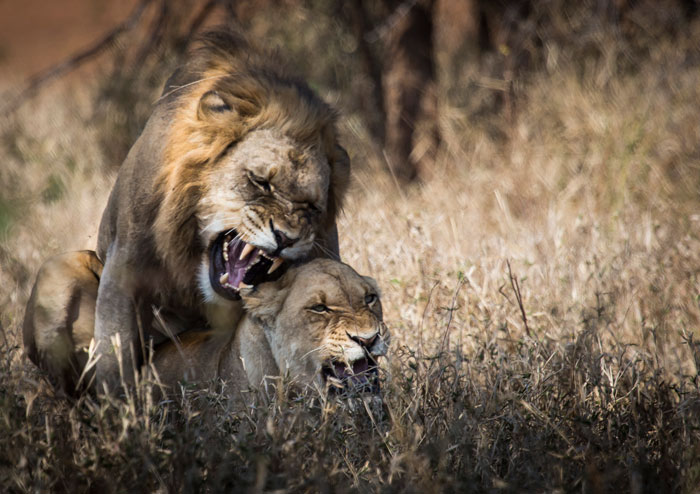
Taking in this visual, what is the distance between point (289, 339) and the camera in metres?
3.29

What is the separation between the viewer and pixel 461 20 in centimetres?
1116

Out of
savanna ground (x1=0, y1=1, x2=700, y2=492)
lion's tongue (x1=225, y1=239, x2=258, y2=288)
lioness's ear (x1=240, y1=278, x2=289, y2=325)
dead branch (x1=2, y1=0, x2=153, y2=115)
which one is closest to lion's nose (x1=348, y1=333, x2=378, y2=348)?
savanna ground (x1=0, y1=1, x2=700, y2=492)

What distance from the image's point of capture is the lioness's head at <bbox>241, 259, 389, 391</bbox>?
3221mm

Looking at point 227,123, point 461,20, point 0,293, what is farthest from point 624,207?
point 461,20

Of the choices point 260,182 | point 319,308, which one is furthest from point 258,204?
point 319,308

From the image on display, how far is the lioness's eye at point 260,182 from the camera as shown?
3424mm

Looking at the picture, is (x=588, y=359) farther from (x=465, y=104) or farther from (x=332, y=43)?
(x=332, y=43)

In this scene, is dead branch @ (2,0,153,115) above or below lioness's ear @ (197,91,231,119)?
above

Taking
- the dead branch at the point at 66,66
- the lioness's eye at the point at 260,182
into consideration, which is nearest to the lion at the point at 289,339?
the lioness's eye at the point at 260,182

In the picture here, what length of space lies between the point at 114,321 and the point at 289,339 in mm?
812

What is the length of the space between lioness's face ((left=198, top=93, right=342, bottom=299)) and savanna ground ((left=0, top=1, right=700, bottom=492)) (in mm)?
567

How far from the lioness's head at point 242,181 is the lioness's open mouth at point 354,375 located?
47 centimetres

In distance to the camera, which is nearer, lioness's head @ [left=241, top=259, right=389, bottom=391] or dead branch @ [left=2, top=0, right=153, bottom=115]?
lioness's head @ [left=241, top=259, right=389, bottom=391]

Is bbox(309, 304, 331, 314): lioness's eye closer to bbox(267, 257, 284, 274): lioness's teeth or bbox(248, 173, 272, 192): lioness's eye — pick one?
bbox(267, 257, 284, 274): lioness's teeth
